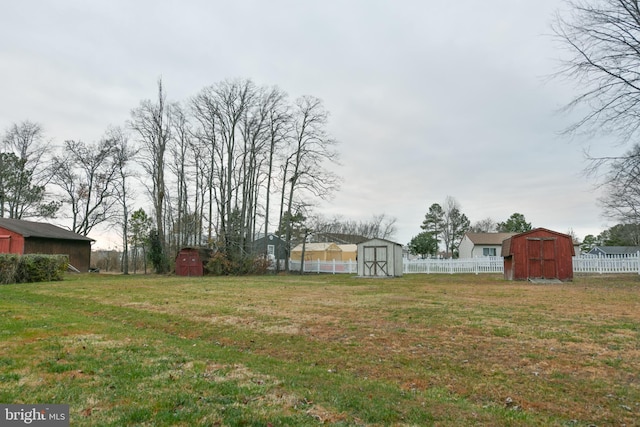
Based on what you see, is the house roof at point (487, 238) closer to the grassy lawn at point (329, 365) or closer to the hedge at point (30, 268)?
the grassy lawn at point (329, 365)

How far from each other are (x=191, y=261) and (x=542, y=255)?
21.2 metres

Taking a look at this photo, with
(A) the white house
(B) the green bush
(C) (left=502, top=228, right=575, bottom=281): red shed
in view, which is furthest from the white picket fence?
(B) the green bush

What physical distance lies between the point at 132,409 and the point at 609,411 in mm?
4174

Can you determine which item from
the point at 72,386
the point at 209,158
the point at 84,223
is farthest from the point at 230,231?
the point at 72,386

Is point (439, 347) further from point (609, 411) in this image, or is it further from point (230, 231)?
point (230, 231)

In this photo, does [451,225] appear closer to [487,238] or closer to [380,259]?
[487,238]

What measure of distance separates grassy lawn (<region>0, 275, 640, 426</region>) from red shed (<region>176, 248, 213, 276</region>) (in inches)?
728

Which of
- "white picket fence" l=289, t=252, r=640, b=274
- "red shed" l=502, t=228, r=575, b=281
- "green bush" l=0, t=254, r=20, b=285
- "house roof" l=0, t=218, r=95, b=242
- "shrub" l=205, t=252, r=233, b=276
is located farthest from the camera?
"shrub" l=205, t=252, r=233, b=276

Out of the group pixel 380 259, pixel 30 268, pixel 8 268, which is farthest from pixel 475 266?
pixel 8 268

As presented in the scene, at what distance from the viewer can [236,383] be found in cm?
424

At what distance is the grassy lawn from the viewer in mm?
3523

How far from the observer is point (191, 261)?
2800cm

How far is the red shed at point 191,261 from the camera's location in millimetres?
27828

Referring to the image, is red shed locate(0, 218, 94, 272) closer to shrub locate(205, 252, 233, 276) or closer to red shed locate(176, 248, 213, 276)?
red shed locate(176, 248, 213, 276)
